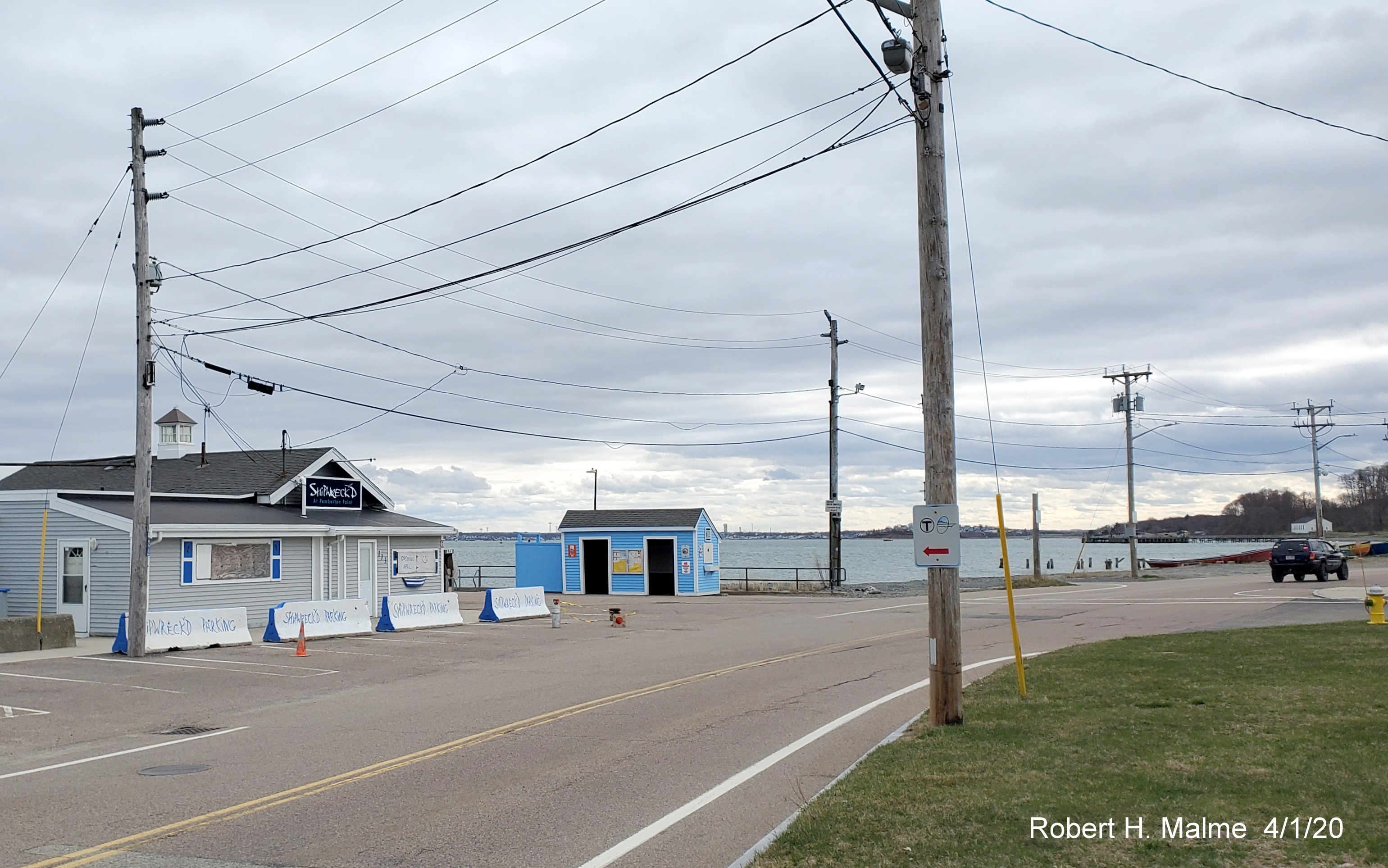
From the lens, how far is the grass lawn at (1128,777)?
6066mm

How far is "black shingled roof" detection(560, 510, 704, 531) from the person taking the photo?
1829 inches

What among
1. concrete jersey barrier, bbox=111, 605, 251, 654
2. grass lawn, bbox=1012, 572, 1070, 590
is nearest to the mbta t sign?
concrete jersey barrier, bbox=111, 605, 251, 654

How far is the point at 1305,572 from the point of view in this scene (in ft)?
138

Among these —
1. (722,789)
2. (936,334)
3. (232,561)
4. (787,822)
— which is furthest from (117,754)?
(232,561)

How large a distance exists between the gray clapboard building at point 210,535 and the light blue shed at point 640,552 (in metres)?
12.4

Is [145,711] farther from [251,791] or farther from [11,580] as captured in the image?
[11,580]

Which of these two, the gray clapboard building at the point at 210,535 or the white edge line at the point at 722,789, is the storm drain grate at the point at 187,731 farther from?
the gray clapboard building at the point at 210,535

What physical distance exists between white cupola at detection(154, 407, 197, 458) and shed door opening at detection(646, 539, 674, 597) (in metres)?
19.5

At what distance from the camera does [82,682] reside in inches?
675

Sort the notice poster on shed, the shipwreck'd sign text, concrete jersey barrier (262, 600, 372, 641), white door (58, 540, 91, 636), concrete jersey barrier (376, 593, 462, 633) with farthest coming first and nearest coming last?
the notice poster on shed → the shipwreck'd sign text → concrete jersey barrier (376, 593, 462, 633) → white door (58, 540, 91, 636) → concrete jersey barrier (262, 600, 372, 641)

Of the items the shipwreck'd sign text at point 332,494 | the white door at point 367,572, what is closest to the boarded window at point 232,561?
the shipwreck'd sign text at point 332,494

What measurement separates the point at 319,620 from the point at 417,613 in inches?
129

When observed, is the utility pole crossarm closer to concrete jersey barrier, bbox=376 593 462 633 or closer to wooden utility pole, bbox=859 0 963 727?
wooden utility pole, bbox=859 0 963 727

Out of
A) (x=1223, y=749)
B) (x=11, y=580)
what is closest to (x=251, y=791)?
(x=1223, y=749)
